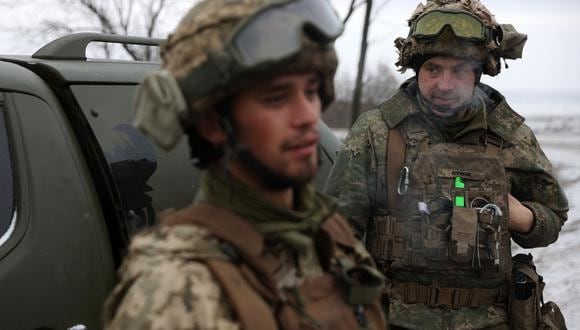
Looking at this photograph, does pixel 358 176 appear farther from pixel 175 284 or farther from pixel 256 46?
pixel 175 284

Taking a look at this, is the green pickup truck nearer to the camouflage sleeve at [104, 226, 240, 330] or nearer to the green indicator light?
the camouflage sleeve at [104, 226, 240, 330]

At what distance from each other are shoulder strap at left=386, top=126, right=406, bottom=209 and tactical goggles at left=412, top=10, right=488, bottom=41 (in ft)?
1.53

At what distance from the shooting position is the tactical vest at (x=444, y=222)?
2.98m

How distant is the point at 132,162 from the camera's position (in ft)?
9.33

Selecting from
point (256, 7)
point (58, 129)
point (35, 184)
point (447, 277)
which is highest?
point (256, 7)

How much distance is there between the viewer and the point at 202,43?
1614 millimetres

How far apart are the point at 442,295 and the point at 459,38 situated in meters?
1.09

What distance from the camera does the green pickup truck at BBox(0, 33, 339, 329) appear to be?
93.8 inches

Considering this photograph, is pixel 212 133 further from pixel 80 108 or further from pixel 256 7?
pixel 80 108

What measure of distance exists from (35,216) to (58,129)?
348mm

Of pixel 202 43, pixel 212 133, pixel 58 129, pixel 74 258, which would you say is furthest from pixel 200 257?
pixel 58 129

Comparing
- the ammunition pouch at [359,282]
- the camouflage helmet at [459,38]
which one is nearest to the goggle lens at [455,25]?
the camouflage helmet at [459,38]

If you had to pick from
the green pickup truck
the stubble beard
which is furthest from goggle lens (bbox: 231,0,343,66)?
the green pickup truck

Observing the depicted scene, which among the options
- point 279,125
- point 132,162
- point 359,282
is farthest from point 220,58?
point 132,162
